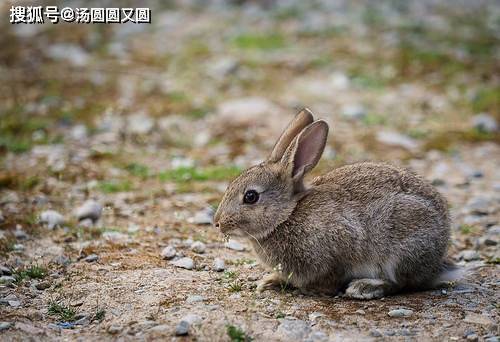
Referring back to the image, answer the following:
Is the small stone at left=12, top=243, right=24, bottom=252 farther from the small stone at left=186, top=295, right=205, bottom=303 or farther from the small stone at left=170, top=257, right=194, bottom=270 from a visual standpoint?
the small stone at left=186, top=295, right=205, bottom=303

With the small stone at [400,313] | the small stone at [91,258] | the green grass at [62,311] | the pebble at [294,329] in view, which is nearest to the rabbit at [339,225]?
the small stone at [400,313]

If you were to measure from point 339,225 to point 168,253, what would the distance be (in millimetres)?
1741

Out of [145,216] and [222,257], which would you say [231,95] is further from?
[222,257]

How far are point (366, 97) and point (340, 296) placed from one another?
6773 mm

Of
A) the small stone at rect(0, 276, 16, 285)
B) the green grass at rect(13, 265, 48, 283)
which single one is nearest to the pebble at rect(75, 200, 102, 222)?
the green grass at rect(13, 265, 48, 283)

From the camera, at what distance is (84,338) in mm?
5102

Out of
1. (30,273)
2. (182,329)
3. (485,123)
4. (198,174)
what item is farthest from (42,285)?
(485,123)

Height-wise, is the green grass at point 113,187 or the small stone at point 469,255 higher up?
the green grass at point 113,187

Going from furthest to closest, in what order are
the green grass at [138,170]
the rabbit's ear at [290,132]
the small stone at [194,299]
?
the green grass at [138,170]
the rabbit's ear at [290,132]
the small stone at [194,299]

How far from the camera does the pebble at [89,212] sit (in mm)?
7973

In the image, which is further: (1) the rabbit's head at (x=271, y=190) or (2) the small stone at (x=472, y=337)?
(1) the rabbit's head at (x=271, y=190)

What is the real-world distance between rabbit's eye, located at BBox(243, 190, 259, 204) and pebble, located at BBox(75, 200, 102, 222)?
7.97 feet

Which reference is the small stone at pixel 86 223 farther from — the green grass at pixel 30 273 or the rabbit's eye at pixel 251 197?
the rabbit's eye at pixel 251 197

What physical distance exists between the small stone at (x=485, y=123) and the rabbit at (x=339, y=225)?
511cm
